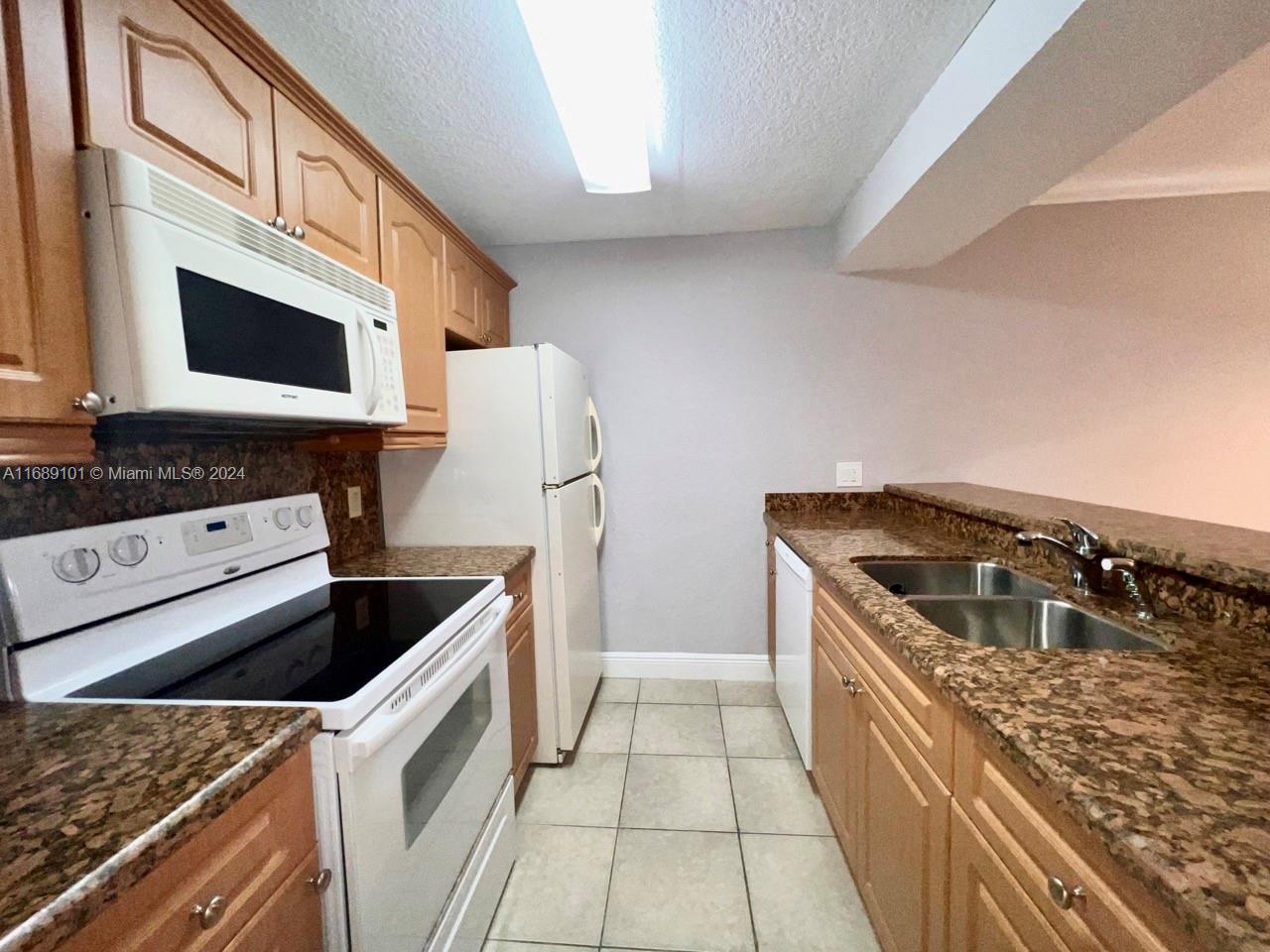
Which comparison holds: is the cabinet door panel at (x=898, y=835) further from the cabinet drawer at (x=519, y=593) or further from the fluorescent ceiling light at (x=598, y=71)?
the fluorescent ceiling light at (x=598, y=71)

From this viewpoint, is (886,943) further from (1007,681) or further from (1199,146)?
(1199,146)

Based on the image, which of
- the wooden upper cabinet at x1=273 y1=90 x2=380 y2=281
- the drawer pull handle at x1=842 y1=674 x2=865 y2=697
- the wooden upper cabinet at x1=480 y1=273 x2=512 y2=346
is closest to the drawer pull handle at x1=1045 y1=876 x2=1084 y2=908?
the drawer pull handle at x1=842 y1=674 x2=865 y2=697

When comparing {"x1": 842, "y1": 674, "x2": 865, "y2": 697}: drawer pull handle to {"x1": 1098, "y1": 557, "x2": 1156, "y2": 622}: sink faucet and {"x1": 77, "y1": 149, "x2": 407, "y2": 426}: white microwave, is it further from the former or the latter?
{"x1": 77, "y1": 149, "x2": 407, "y2": 426}: white microwave

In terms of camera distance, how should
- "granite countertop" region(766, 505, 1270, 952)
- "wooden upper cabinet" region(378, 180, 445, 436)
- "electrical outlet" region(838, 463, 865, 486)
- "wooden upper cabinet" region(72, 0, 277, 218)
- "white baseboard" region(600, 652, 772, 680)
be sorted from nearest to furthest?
"granite countertop" region(766, 505, 1270, 952)
"wooden upper cabinet" region(72, 0, 277, 218)
"wooden upper cabinet" region(378, 180, 445, 436)
"electrical outlet" region(838, 463, 865, 486)
"white baseboard" region(600, 652, 772, 680)

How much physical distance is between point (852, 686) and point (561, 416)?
1289 mm

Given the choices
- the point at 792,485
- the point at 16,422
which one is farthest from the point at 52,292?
the point at 792,485

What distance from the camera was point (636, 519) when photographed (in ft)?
8.35

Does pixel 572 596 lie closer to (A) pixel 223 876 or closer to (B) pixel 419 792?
(B) pixel 419 792

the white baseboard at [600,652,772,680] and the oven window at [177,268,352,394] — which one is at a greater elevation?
the oven window at [177,268,352,394]

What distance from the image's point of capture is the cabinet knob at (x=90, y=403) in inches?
28.7

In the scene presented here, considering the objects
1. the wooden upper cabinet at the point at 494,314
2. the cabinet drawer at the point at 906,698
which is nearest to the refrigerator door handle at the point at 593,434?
the wooden upper cabinet at the point at 494,314

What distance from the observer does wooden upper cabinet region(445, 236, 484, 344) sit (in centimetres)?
183

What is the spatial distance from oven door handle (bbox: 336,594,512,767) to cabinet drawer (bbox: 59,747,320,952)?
2.8 inches

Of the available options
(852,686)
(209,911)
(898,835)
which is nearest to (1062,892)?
(898,835)
